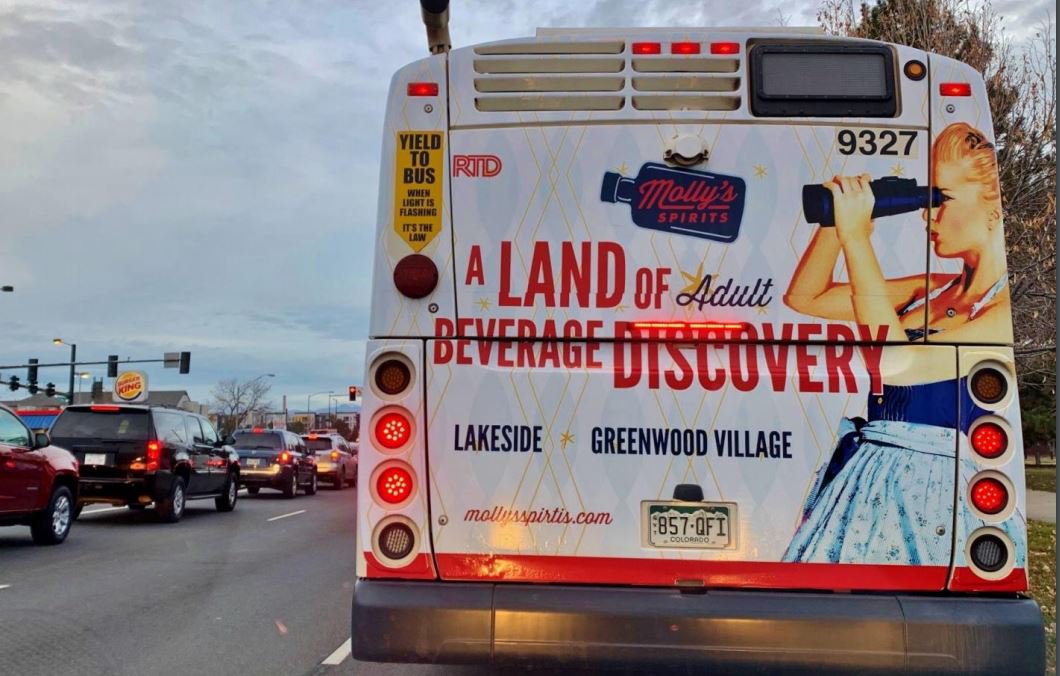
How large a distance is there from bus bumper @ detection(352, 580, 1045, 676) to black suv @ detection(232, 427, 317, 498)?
1930cm

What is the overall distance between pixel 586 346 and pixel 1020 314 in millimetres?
10563

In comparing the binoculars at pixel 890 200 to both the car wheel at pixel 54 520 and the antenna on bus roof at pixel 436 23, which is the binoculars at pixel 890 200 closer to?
the antenna on bus roof at pixel 436 23

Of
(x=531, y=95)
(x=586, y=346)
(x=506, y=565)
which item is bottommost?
(x=506, y=565)

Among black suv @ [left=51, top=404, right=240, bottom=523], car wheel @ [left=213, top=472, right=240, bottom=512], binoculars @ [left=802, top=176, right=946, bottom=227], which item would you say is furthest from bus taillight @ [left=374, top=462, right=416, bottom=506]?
car wheel @ [left=213, top=472, right=240, bottom=512]

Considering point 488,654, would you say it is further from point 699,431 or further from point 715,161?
point 715,161

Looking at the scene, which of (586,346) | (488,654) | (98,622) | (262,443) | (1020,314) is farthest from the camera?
(262,443)

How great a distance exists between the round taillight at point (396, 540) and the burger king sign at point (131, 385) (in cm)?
7163

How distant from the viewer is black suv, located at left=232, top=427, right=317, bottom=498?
22.1 metres

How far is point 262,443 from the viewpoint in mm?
22641

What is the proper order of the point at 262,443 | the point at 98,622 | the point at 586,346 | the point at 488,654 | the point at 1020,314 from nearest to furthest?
1. the point at 488,654
2. the point at 586,346
3. the point at 98,622
4. the point at 1020,314
5. the point at 262,443

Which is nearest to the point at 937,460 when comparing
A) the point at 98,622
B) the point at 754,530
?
the point at 754,530

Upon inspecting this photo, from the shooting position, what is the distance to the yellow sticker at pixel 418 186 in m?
→ 3.99

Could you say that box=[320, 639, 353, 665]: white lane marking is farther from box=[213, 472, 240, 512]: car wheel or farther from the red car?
box=[213, 472, 240, 512]: car wheel

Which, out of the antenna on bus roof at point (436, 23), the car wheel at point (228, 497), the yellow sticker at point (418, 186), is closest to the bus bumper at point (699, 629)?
the yellow sticker at point (418, 186)
